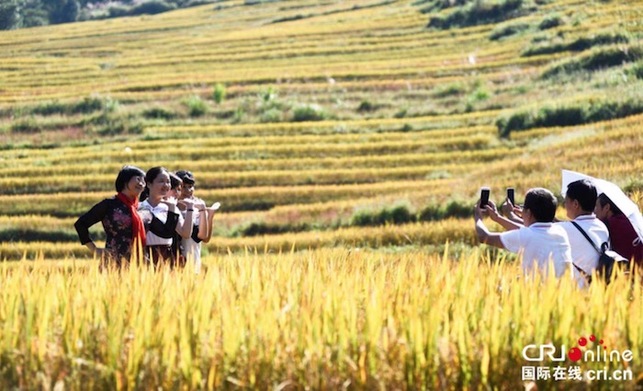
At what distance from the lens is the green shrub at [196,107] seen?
38.8 meters

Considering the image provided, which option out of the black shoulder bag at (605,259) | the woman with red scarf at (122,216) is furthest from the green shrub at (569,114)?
the woman with red scarf at (122,216)

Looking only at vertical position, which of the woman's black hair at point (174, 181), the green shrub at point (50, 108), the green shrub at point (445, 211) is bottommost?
the green shrub at point (445, 211)

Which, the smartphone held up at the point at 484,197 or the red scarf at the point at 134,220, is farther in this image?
the red scarf at the point at 134,220

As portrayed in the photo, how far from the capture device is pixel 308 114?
123 ft

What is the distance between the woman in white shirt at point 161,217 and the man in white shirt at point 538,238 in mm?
2392

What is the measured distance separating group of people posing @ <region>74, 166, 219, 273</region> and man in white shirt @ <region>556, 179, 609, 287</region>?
2504 millimetres

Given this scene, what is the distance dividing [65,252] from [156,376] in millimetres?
17569

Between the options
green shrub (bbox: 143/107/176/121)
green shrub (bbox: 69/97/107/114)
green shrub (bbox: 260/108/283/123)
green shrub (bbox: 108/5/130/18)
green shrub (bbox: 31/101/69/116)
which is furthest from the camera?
green shrub (bbox: 108/5/130/18)

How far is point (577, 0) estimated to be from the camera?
56906 mm

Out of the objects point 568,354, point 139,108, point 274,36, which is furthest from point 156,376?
point 274,36

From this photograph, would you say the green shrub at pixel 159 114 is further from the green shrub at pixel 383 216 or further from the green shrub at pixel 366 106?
the green shrub at pixel 383 216

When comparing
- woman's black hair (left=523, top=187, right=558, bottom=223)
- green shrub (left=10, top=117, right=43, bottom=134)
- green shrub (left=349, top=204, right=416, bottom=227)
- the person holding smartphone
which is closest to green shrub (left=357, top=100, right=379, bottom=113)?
green shrub (left=10, top=117, right=43, bottom=134)

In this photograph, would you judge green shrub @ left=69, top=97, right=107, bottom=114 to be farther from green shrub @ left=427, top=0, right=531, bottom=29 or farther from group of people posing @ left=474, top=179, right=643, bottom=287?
group of people posing @ left=474, top=179, right=643, bottom=287

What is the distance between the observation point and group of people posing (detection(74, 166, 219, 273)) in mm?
7238
